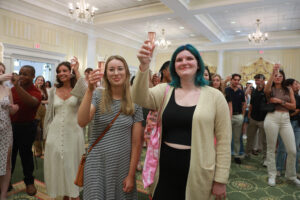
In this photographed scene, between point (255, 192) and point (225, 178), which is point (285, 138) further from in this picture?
point (225, 178)

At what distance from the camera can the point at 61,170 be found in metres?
2.11

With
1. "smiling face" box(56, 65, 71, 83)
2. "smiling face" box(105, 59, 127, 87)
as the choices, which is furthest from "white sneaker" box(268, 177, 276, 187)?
"smiling face" box(56, 65, 71, 83)

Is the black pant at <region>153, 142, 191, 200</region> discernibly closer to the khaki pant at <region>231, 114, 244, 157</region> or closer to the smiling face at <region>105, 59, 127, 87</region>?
the smiling face at <region>105, 59, 127, 87</region>

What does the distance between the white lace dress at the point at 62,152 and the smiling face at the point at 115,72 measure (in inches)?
31.9

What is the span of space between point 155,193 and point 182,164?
0.99 feet

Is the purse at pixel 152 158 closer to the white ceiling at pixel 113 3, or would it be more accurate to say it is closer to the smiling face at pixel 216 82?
the smiling face at pixel 216 82

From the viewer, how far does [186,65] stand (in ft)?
4.50

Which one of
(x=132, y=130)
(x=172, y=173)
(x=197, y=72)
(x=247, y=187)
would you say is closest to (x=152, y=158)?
(x=172, y=173)

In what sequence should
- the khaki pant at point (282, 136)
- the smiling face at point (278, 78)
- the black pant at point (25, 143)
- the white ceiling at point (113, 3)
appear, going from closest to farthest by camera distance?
the black pant at point (25, 143)
the khaki pant at point (282, 136)
the smiling face at point (278, 78)
the white ceiling at point (113, 3)

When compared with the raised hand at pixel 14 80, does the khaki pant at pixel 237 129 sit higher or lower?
lower

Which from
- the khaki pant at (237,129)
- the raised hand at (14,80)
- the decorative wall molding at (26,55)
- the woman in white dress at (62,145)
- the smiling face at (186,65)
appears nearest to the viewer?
the smiling face at (186,65)

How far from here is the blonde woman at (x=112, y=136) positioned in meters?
1.48

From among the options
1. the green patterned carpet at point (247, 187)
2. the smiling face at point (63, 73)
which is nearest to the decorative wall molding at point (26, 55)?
the green patterned carpet at point (247, 187)

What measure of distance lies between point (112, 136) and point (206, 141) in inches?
26.9
